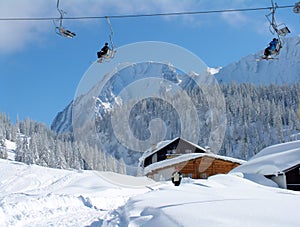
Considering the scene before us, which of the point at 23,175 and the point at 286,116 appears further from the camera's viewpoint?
the point at 286,116

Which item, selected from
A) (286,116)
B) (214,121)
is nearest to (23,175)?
(214,121)

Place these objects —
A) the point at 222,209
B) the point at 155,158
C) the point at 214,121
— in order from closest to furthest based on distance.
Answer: the point at 222,209 → the point at 155,158 → the point at 214,121

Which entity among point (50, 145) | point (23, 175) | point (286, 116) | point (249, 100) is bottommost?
point (23, 175)

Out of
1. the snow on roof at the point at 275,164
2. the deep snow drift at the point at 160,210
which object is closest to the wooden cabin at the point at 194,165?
the snow on roof at the point at 275,164

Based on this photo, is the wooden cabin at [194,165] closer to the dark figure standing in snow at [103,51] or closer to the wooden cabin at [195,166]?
the wooden cabin at [195,166]

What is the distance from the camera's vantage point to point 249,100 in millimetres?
131875

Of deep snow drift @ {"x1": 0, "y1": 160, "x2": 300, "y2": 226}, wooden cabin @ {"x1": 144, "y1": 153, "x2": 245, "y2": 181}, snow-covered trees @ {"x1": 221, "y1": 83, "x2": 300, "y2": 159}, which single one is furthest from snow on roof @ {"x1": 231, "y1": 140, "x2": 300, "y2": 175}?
snow-covered trees @ {"x1": 221, "y1": 83, "x2": 300, "y2": 159}

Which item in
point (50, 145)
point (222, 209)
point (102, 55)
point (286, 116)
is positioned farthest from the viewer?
point (286, 116)

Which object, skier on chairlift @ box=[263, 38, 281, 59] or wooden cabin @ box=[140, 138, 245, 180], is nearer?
skier on chairlift @ box=[263, 38, 281, 59]

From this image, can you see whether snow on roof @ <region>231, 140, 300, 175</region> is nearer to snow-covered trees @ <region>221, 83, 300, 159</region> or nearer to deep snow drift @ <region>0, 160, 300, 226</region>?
deep snow drift @ <region>0, 160, 300, 226</region>

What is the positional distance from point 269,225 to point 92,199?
9.92m

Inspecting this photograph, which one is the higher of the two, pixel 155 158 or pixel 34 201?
pixel 155 158

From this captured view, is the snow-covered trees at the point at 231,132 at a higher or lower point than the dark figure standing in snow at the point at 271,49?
higher

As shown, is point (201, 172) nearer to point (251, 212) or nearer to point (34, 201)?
point (34, 201)
